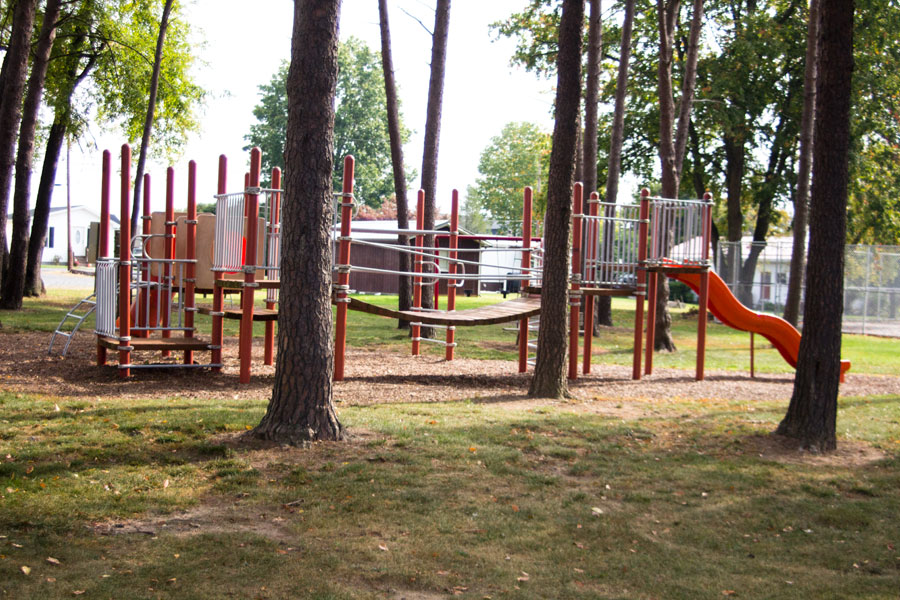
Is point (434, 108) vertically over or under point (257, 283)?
over

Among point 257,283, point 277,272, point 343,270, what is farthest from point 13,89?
point 343,270

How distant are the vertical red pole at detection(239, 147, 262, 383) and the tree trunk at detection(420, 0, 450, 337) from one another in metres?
7.32

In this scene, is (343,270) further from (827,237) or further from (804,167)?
(804,167)

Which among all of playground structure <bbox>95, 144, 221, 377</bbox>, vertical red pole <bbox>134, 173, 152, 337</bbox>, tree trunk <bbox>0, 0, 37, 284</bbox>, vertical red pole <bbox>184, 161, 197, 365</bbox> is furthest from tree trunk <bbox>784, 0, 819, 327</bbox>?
tree trunk <bbox>0, 0, 37, 284</bbox>

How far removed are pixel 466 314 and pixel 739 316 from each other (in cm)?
454

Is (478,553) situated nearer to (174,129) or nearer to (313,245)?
(313,245)

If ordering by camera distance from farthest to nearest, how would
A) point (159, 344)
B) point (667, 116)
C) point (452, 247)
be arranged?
point (667, 116) < point (452, 247) < point (159, 344)

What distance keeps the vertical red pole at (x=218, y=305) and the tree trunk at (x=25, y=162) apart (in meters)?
9.96

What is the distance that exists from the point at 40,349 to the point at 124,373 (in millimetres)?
Answer: 3000

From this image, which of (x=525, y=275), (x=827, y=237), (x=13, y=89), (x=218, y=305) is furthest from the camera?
(x=13, y=89)

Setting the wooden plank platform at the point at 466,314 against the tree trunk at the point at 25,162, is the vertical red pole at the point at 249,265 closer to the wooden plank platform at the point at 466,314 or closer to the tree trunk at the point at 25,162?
the wooden plank platform at the point at 466,314

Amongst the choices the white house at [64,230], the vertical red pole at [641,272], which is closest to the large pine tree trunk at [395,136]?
the vertical red pole at [641,272]

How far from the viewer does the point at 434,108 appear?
17.5m

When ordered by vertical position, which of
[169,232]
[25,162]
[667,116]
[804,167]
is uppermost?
[667,116]
